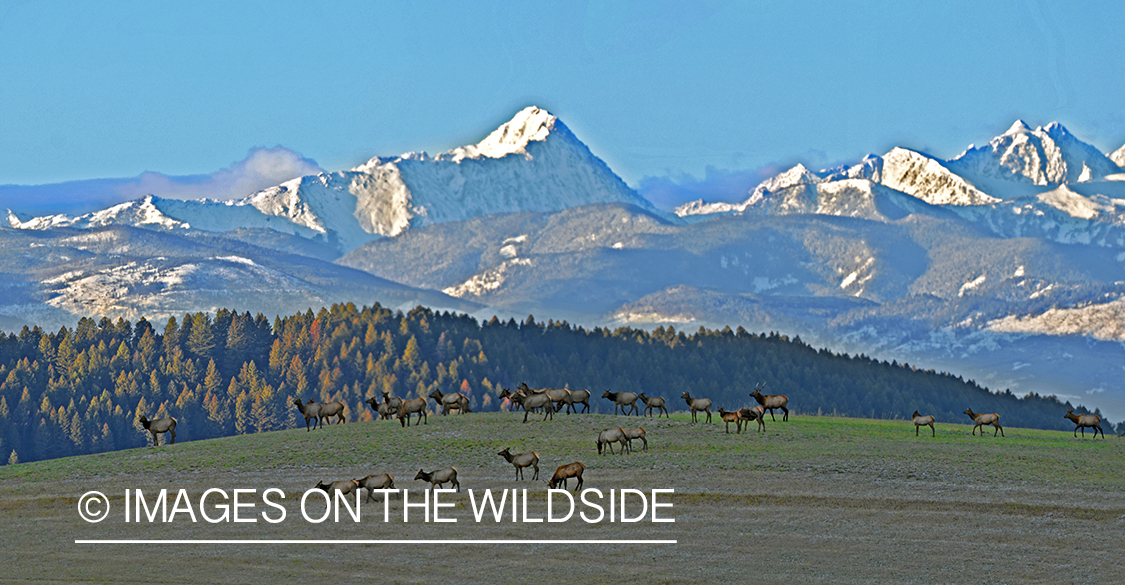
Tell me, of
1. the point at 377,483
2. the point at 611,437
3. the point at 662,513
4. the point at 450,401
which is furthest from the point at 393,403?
the point at 662,513

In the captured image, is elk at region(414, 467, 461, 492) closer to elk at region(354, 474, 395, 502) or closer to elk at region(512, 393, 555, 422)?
elk at region(354, 474, 395, 502)

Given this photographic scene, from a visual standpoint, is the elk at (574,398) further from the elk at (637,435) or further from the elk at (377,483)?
the elk at (377,483)

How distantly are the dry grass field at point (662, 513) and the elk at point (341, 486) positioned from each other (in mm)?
1713

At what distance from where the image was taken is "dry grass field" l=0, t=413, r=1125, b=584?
4544 cm

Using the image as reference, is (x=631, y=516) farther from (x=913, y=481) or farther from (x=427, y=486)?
(x=913, y=481)

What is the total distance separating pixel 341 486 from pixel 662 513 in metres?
16.2

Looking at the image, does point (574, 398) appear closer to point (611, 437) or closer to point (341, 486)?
point (611, 437)

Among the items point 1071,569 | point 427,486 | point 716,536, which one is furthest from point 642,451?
point 1071,569

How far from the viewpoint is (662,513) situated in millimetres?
55375

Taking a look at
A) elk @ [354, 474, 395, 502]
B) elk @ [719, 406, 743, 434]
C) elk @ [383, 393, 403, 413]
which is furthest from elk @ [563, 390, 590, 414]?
elk @ [354, 474, 395, 502]

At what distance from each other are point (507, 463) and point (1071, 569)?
32468 millimetres

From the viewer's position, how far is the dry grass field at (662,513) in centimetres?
4544

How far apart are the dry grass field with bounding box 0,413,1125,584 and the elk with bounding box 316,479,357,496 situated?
1713mm

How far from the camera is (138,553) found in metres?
49.3
